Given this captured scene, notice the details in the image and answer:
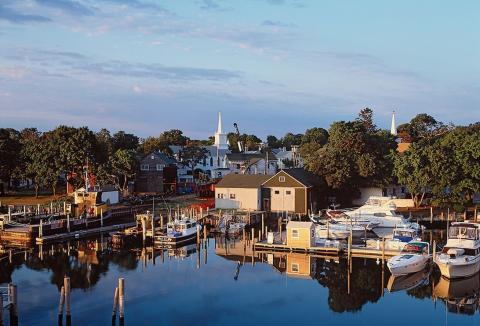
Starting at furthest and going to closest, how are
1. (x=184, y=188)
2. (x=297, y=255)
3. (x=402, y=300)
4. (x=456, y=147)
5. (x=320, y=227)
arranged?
(x=184, y=188), (x=456, y=147), (x=320, y=227), (x=297, y=255), (x=402, y=300)

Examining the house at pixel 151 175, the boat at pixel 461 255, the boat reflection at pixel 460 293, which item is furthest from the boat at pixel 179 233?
the house at pixel 151 175

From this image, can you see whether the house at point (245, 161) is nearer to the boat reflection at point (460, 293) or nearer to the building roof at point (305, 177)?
the building roof at point (305, 177)

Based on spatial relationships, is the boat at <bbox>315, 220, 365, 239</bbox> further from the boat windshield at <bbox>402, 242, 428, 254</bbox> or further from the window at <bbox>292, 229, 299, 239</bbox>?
the boat windshield at <bbox>402, 242, 428, 254</bbox>

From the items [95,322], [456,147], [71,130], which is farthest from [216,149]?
[95,322]

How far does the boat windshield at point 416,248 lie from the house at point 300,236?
287 inches

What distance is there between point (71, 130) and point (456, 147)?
50.8 m

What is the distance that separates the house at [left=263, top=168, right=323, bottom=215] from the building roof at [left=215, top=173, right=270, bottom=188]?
1432 millimetres

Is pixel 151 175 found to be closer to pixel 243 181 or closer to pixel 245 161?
pixel 243 181

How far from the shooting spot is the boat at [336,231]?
4884 centimetres

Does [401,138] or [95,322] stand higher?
[401,138]

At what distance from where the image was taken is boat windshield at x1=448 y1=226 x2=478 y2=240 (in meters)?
41.2

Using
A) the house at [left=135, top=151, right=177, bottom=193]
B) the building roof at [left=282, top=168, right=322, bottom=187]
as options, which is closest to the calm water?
the building roof at [left=282, top=168, right=322, bottom=187]

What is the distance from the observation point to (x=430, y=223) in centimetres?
5650

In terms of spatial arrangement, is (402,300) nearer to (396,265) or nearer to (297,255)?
(396,265)
